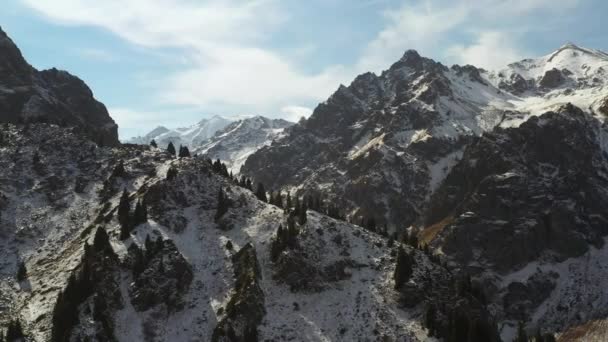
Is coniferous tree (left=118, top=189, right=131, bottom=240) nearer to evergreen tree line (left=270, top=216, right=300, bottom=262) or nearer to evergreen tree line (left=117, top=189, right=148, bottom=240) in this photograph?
evergreen tree line (left=117, top=189, right=148, bottom=240)

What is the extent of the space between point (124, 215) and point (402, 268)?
186ft

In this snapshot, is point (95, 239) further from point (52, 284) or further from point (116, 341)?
point (116, 341)

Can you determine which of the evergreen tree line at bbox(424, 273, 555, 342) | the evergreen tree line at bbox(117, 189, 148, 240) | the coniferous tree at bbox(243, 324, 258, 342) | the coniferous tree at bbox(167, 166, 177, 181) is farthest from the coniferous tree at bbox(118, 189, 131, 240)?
the evergreen tree line at bbox(424, 273, 555, 342)

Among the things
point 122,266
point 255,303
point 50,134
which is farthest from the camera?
Answer: point 50,134

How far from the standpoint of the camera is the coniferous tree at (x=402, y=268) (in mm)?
112125

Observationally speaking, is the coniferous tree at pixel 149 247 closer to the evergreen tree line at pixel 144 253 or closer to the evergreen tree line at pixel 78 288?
the evergreen tree line at pixel 144 253

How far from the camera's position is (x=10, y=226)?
13300cm

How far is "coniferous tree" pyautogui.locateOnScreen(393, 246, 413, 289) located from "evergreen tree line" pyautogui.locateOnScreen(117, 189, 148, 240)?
5146 centimetres

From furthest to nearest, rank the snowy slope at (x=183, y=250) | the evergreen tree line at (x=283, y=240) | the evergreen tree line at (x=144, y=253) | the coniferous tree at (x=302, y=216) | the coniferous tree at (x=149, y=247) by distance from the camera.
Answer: the coniferous tree at (x=302, y=216) → the evergreen tree line at (x=283, y=240) → the coniferous tree at (x=149, y=247) → the evergreen tree line at (x=144, y=253) → the snowy slope at (x=183, y=250)

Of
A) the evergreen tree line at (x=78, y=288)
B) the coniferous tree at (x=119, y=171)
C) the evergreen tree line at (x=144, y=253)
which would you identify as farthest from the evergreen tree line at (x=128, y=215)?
the coniferous tree at (x=119, y=171)

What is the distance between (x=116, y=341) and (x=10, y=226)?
49.9m

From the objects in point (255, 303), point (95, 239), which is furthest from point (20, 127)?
point (255, 303)

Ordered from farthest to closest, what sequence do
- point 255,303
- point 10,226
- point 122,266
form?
point 10,226 < point 122,266 < point 255,303

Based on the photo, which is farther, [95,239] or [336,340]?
[95,239]
